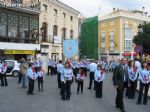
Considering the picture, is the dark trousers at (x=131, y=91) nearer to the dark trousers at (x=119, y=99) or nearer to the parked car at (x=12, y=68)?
the dark trousers at (x=119, y=99)

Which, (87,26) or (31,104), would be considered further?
(87,26)

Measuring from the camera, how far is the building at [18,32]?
37531 millimetres

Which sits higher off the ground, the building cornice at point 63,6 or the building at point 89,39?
the building cornice at point 63,6

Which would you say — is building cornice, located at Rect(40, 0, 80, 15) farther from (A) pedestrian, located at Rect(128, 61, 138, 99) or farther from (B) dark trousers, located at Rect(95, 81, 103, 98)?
(A) pedestrian, located at Rect(128, 61, 138, 99)

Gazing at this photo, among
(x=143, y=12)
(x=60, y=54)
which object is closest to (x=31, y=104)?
(x=60, y=54)

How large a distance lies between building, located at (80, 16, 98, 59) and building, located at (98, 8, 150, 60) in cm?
325

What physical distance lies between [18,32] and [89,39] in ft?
96.4

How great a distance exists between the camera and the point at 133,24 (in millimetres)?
68875

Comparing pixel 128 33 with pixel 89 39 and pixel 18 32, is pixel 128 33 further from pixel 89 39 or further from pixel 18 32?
pixel 18 32

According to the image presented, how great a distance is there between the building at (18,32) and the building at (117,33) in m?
27.0

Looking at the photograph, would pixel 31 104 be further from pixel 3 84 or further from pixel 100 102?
pixel 3 84

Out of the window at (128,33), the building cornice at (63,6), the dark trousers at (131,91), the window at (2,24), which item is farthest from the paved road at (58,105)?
the window at (128,33)

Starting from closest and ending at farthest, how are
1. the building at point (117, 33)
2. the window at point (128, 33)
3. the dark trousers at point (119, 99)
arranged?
the dark trousers at point (119, 99)
the building at point (117, 33)
the window at point (128, 33)

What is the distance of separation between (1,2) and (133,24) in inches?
1509
